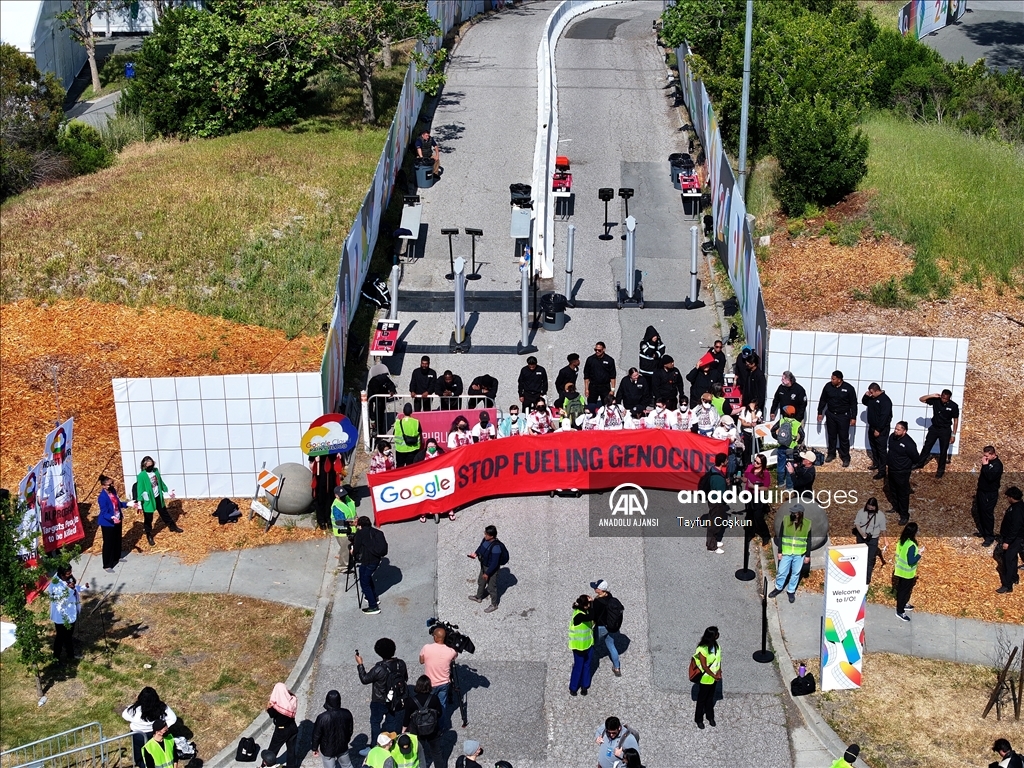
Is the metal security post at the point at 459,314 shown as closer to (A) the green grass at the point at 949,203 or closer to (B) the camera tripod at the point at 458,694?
(A) the green grass at the point at 949,203

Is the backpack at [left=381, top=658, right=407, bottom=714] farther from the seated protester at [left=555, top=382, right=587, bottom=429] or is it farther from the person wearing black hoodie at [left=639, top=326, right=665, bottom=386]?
the person wearing black hoodie at [left=639, top=326, right=665, bottom=386]

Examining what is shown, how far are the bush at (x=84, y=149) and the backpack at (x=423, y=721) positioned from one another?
26.2 metres

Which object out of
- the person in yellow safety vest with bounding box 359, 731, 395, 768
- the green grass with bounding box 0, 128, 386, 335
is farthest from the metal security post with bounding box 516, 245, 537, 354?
the person in yellow safety vest with bounding box 359, 731, 395, 768

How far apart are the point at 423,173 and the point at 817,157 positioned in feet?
31.7

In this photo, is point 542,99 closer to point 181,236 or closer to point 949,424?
point 181,236

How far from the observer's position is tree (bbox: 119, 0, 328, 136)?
1361 inches

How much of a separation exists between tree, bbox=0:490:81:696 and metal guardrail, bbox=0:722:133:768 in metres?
1.20

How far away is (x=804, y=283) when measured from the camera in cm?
2777

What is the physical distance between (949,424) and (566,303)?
28.5ft

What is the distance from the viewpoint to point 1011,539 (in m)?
18.2

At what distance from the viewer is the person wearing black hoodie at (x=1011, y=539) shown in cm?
1808

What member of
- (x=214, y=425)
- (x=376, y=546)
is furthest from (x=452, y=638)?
(x=214, y=425)

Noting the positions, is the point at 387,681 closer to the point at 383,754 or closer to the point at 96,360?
the point at 383,754

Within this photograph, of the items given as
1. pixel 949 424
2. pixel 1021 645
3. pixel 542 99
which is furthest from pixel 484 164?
pixel 1021 645
